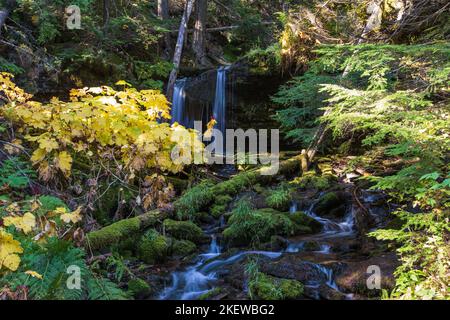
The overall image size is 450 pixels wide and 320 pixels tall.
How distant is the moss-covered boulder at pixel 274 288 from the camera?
15.0 feet

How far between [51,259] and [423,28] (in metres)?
7.72

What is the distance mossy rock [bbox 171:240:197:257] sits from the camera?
6.17 m

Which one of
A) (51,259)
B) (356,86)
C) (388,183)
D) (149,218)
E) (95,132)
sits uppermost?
(356,86)

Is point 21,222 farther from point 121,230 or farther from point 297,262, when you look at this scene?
point 297,262

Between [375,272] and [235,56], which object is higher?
[235,56]

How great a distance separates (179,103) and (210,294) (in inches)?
391

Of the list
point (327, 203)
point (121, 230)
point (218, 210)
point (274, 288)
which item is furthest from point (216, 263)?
point (327, 203)

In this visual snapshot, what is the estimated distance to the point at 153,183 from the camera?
3.19 meters

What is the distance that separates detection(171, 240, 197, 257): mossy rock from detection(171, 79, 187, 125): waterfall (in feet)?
25.5

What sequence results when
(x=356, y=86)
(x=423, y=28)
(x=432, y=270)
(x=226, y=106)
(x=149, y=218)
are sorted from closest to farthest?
(x=432, y=270)
(x=149, y=218)
(x=423, y=28)
(x=356, y=86)
(x=226, y=106)

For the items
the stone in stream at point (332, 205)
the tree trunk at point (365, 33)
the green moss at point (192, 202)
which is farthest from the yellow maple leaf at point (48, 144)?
the stone in stream at point (332, 205)

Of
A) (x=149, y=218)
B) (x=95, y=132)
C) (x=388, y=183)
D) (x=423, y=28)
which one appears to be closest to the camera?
(x=95, y=132)
